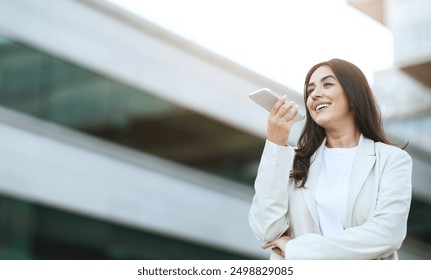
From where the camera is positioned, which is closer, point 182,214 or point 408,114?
point 182,214

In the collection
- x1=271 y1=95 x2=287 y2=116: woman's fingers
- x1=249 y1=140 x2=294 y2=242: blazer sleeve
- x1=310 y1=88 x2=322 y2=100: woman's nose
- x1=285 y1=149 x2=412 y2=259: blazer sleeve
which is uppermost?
x1=310 y1=88 x2=322 y2=100: woman's nose

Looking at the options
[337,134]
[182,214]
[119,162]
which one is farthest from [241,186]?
[337,134]

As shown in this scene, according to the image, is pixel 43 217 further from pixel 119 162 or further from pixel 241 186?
pixel 241 186

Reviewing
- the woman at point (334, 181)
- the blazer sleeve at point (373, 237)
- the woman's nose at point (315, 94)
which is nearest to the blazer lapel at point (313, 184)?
the woman at point (334, 181)

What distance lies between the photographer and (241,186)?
18.5 meters

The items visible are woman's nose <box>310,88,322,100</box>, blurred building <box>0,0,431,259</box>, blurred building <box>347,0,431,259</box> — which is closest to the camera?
woman's nose <box>310,88,322,100</box>

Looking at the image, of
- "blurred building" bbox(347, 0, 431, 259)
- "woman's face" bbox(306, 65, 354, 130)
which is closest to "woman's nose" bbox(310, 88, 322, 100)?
"woman's face" bbox(306, 65, 354, 130)

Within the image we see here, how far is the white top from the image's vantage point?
283 cm

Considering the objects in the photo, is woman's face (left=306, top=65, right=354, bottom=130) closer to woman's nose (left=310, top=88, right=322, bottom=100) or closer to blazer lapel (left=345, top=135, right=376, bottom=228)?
woman's nose (left=310, top=88, right=322, bottom=100)

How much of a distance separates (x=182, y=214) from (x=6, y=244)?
4.43m

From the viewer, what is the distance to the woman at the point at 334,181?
2742mm

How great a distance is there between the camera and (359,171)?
2.88 m

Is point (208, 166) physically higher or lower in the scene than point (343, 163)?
higher

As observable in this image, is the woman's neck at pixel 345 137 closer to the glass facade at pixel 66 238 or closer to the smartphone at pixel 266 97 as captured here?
the smartphone at pixel 266 97
